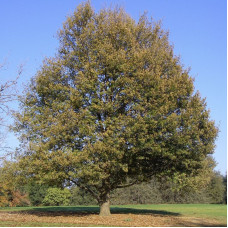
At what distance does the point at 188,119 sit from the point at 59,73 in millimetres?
10094

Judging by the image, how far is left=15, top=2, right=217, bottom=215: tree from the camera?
64.3 feet

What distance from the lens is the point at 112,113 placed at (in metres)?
21.3

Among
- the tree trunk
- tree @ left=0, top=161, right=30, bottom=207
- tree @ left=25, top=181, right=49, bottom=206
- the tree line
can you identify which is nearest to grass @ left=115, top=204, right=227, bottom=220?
the tree line

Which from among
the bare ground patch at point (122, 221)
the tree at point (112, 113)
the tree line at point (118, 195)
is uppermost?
the tree at point (112, 113)

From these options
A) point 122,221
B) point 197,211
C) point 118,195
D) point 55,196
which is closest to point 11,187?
point 122,221

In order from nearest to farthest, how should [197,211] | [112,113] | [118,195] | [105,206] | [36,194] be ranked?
[112,113] < [105,206] < [197,211] < [36,194] < [118,195]

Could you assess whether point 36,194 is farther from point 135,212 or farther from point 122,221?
point 122,221

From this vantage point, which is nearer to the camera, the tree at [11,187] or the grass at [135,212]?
the grass at [135,212]

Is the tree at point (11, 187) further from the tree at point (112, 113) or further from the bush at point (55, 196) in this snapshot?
the bush at point (55, 196)

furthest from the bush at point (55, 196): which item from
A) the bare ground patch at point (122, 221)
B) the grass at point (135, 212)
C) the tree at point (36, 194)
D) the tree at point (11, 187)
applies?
the bare ground patch at point (122, 221)

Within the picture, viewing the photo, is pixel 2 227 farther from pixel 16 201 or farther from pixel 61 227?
pixel 16 201

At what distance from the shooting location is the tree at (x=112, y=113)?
19609 millimetres

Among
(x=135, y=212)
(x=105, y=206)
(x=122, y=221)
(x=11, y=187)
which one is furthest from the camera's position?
(x=135, y=212)

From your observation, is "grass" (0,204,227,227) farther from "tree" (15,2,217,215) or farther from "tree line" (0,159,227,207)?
"tree line" (0,159,227,207)
